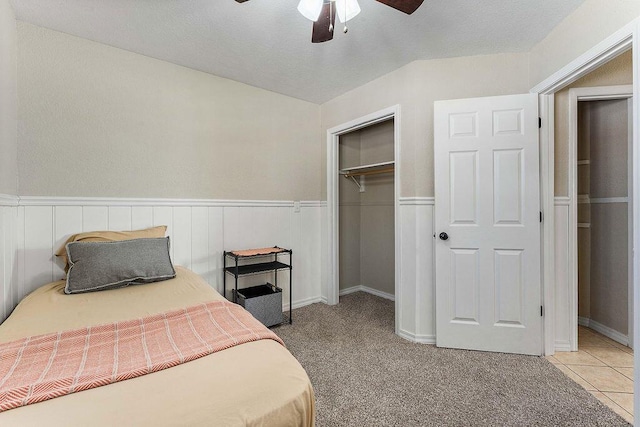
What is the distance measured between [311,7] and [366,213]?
8.89ft

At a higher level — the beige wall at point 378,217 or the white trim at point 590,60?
the white trim at point 590,60

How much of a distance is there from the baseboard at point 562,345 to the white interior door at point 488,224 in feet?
0.65

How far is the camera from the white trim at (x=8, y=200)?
1.53 meters

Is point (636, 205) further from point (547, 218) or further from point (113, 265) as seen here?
point (113, 265)

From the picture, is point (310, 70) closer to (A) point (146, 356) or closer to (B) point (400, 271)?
(B) point (400, 271)

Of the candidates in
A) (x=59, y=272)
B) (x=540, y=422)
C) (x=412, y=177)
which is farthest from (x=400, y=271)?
(x=59, y=272)

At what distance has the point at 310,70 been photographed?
2.59 metres

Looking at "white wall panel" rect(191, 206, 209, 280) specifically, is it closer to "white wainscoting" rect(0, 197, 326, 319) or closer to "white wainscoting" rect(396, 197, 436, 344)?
"white wainscoting" rect(0, 197, 326, 319)

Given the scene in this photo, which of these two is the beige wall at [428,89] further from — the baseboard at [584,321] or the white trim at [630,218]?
the baseboard at [584,321]

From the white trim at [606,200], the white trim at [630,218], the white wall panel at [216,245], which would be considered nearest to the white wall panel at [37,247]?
the white wall panel at [216,245]

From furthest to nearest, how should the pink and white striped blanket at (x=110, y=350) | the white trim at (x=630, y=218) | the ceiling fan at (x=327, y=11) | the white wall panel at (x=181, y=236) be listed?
the white wall panel at (x=181, y=236)
the white trim at (x=630, y=218)
the ceiling fan at (x=327, y=11)
the pink and white striped blanket at (x=110, y=350)

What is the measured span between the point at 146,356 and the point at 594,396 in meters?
2.40

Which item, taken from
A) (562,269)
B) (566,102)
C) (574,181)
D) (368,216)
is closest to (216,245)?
(368,216)

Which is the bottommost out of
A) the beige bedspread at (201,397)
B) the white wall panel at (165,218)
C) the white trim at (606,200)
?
the beige bedspread at (201,397)
